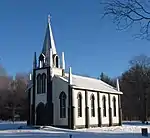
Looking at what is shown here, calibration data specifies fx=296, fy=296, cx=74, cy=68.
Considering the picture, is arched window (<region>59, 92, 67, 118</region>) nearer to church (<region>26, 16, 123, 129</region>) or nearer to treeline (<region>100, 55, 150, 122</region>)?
church (<region>26, 16, 123, 129</region>)

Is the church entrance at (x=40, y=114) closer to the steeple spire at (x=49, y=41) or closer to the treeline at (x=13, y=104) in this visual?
the steeple spire at (x=49, y=41)

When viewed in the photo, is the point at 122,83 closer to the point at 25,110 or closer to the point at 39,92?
the point at 25,110

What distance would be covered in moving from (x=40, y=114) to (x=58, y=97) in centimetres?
433

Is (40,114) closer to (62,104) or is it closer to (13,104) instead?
(62,104)

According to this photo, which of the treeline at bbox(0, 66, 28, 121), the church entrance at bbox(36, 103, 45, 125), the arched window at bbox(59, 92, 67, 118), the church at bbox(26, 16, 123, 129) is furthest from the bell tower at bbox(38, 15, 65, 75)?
the treeline at bbox(0, 66, 28, 121)

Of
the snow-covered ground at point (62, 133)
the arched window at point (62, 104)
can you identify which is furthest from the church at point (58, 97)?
the snow-covered ground at point (62, 133)

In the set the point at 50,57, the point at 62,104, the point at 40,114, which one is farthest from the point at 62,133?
the point at 50,57

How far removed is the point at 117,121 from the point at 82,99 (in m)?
12.3

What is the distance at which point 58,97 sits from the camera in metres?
43.4

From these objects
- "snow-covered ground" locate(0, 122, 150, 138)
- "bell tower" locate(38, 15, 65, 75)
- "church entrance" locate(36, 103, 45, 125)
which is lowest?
"snow-covered ground" locate(0, 122, 150, 138)

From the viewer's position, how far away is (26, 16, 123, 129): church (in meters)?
42.4

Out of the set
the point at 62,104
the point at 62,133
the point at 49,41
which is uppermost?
the point at 49,41

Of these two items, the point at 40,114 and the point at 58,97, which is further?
the point at 40,114

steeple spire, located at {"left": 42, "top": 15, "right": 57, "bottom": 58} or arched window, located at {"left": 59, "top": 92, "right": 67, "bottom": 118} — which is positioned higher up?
steeple spire, located at {"left": 42, "top": 15, "right": 57, "bottom": 58}
